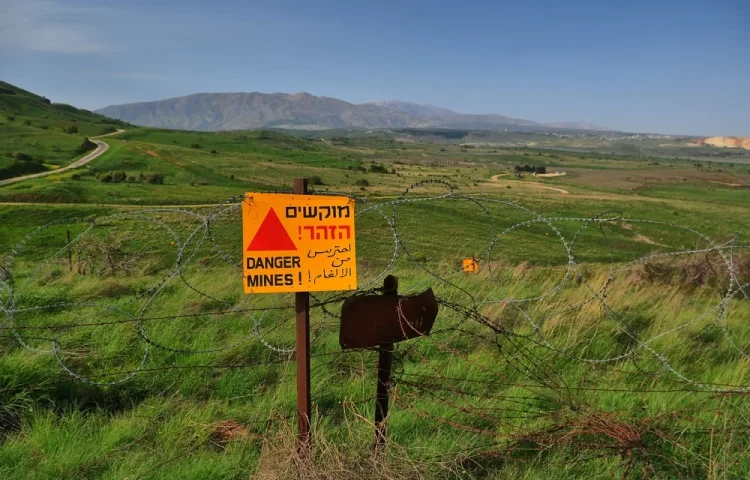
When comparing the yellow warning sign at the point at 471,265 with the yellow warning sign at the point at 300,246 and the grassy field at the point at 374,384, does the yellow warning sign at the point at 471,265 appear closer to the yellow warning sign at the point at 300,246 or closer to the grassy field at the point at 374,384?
the grassy field at the point at 374,384

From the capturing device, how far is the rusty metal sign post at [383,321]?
312cm

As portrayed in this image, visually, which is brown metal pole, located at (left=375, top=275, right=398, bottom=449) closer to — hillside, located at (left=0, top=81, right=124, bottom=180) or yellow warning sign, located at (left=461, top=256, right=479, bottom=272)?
yellow warning sign, located at (left=461, top=256, right=479, bottom=272)

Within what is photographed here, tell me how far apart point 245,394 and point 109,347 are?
63.0 inches

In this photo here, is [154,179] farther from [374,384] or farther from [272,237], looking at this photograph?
[272,237]

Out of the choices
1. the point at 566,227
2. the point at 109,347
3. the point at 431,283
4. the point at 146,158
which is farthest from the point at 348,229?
the point at 146,158

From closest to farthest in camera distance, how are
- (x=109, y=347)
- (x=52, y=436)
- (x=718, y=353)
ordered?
(x=52, y=436), (x=109, y=347), (x=718, y=353)

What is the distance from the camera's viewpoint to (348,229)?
310 cm

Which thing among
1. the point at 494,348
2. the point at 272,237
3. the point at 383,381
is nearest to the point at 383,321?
the point at 383,381

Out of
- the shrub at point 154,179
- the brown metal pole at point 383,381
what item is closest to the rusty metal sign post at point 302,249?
the brown metal pole at point 383,381

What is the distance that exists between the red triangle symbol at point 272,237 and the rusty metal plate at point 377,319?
513 millimetres

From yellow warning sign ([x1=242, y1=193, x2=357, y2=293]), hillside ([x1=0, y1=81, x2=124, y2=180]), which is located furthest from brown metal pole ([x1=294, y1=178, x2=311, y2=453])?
hillside ([x1=0, y1=81, x2=124, y2=180])

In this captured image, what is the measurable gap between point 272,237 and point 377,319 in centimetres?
81

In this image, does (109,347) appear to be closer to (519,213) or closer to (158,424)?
(158,424)

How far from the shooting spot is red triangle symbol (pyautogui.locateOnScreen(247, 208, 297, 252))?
3.05 metres
